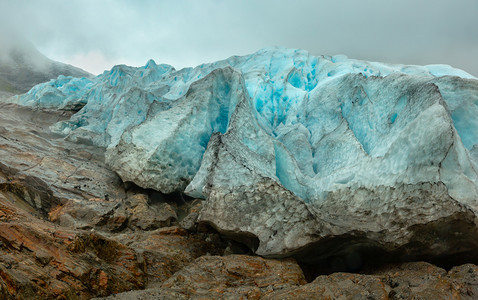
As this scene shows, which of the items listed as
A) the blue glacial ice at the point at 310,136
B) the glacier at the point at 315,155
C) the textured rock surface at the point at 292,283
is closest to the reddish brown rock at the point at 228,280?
the textured rock surface at the point at 292,283

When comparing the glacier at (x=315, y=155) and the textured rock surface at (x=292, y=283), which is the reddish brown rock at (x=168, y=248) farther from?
the glacier at (x=315, y=155)

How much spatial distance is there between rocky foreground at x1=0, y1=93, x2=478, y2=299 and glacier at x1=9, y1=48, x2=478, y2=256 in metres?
0.67

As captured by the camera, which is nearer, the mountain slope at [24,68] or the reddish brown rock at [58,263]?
Result: the reddish brown rock at [58,263]

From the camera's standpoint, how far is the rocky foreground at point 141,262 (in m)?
3.49

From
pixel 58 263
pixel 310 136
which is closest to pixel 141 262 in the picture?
pixel 58 263

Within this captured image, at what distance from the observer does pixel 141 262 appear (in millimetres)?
4699

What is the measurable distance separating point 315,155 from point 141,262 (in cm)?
603

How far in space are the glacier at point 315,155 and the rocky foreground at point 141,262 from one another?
2.19 feet

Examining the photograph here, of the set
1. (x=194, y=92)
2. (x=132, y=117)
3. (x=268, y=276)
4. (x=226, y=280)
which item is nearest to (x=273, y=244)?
(x=268, y=276)

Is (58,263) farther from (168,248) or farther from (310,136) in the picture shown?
(310,136)

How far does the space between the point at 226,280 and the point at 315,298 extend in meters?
1.55

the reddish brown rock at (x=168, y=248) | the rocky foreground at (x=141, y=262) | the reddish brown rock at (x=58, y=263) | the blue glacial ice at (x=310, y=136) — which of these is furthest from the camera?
the blue glacial ice at (x=310, y=136)

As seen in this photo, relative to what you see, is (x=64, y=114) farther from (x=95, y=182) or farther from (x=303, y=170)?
(x=303, y=170)

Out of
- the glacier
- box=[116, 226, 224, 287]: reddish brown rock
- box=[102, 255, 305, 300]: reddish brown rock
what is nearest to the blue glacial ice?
the glacier
